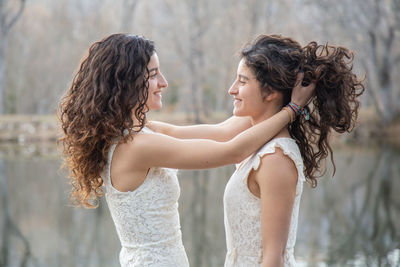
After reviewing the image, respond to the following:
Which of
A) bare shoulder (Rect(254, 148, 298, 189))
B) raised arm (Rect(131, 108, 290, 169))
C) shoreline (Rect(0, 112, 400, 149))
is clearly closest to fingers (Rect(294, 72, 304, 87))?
raised arm (Rect(131, 108, 290, 169))

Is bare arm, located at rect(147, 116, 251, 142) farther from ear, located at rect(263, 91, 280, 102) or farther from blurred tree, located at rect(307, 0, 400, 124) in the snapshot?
blurred tree, located at rect(307, 0, 400, 124)

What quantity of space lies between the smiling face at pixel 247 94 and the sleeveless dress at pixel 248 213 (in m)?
0.20

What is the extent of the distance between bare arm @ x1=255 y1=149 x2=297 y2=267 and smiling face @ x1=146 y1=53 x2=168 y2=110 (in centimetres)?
55

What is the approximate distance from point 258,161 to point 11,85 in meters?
30.5

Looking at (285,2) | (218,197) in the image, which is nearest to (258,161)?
(218,197)

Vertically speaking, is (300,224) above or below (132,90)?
below

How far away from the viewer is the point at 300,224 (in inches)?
316

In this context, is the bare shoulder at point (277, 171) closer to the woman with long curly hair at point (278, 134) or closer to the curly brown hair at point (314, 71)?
the woman with long curly hair at point (278, 134)

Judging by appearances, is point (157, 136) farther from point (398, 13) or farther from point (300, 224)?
point (398, 13)

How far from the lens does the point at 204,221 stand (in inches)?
322

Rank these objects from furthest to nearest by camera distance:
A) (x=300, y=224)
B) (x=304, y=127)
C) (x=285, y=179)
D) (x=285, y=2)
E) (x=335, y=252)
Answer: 1. (x=285, y=2)
2. (x=300, y=224)
3. (x=335, y=252)
4. (x=304, y=127)
5. (x=285, y=179)

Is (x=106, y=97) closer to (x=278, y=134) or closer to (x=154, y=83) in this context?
(x=154, y=83)

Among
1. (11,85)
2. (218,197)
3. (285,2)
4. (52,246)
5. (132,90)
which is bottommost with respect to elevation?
(52,246)

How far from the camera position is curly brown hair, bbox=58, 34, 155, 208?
202 centimetres
